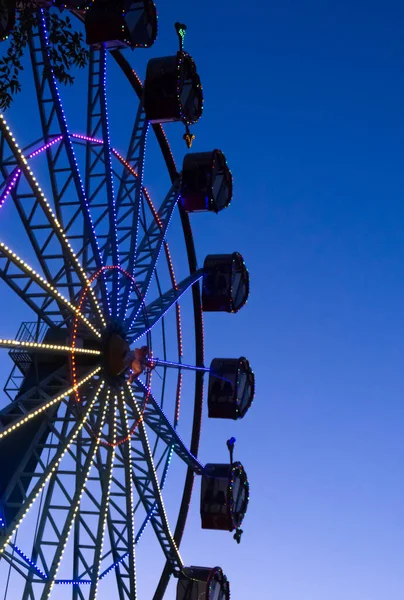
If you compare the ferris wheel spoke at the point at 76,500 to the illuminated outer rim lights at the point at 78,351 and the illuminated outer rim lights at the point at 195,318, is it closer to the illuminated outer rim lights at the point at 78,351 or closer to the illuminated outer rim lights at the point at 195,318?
the illuminated outer rim lights at the point at 78,351

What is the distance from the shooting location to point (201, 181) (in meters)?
20.8

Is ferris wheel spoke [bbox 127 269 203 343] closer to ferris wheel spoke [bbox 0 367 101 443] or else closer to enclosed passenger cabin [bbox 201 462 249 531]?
ferris wheel spoke [bbox 0 367 101 443]

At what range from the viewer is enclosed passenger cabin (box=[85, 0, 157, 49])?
16656 millimetres

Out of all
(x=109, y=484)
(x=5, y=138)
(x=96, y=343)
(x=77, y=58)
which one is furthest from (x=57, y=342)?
(x=77, y=58)

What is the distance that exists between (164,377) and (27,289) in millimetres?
5757

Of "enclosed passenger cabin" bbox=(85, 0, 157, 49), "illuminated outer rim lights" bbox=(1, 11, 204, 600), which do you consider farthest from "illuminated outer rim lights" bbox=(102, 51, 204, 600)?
"enclosed passenger cabin" bbox=(85, 0, 157, 49)

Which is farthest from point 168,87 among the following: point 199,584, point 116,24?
point 199,584

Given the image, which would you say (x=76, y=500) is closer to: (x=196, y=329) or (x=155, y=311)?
(x=155, y=311)

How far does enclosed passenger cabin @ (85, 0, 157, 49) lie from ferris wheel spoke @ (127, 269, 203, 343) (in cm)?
546

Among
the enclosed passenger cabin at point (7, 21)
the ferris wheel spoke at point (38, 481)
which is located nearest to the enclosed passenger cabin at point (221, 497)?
the ferris wheel spoke at point (38, 481)

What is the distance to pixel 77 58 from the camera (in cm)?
1136

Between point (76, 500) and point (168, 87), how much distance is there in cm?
888

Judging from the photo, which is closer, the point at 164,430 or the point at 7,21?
the point at 7,21

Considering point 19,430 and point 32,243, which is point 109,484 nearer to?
point 19,430
